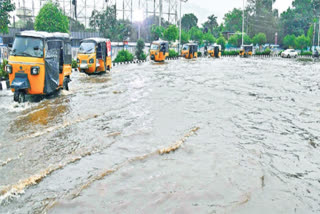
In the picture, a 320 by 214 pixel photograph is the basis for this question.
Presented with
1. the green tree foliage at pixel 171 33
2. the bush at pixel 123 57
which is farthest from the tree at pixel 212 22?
the bush at pixel 123 57

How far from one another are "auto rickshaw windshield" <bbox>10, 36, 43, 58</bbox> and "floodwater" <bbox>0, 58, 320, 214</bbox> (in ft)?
5.26

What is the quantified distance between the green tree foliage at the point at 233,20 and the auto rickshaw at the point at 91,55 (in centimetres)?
8110

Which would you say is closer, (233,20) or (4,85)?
(4,85)

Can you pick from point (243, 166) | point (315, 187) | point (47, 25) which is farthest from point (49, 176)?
point (47, 25)

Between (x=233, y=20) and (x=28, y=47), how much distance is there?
3688 inches

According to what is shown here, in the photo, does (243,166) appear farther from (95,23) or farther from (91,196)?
(95,23)

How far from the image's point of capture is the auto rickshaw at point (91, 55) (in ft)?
61.0

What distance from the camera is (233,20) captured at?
97.2 m

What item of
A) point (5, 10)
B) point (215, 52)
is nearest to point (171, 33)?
point (215, 52)

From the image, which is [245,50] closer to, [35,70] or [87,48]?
[87,48]

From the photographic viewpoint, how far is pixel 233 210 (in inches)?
175

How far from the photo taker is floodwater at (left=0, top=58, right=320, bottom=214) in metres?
4.64

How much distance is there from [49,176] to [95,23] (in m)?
55.2

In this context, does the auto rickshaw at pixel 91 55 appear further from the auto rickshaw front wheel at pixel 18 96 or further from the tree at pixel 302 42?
the tree at pixel 302 42
